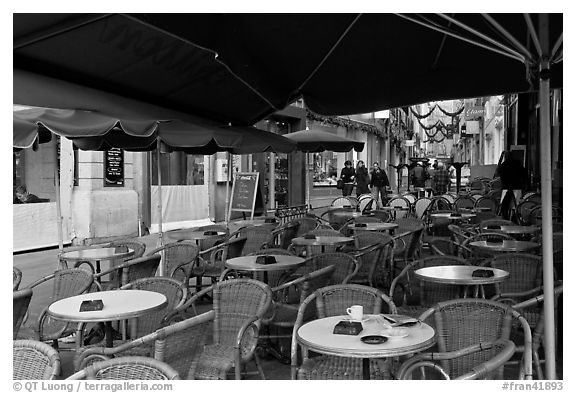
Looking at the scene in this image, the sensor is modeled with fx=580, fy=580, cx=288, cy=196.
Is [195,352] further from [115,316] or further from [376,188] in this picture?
[376,188]

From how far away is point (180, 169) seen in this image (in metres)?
16.1

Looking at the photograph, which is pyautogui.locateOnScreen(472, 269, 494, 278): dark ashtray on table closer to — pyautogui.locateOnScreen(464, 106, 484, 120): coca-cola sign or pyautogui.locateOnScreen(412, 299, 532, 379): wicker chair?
pyautogui.locateOnScreen(412, 299, 532, 379): wicker chair

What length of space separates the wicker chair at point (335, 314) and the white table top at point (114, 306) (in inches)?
40.6

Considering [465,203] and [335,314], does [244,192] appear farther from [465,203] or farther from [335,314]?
[335,314]

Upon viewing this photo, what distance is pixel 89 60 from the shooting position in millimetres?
4852

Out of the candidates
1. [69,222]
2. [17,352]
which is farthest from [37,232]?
[17,352]

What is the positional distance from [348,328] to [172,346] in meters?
1.03

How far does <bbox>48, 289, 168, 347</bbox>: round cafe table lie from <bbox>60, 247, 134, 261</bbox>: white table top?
5.90ft

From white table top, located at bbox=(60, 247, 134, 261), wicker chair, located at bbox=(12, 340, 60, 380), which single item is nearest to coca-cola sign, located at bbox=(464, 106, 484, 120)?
white table top, located at bbox=(60, 247, 134, 261)

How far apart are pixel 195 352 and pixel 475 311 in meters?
1.78

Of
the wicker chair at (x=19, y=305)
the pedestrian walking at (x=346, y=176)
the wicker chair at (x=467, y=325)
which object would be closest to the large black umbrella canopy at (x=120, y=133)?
the wicker chair at (x=19, y=305)

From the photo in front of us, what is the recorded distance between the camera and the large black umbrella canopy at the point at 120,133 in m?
4.47

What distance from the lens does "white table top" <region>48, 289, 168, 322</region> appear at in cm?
375

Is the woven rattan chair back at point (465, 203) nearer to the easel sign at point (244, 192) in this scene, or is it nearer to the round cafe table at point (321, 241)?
the easel sign at point (244, 192)
